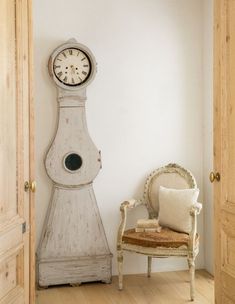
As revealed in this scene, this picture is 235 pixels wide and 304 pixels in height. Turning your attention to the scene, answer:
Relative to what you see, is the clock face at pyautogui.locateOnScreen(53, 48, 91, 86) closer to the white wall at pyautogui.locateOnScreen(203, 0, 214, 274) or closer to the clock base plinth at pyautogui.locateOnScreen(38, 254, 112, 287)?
the white wall at pyautogui.locateOnScreen(203, 0, 214, 274)

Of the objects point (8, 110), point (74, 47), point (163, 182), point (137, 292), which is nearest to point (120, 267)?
point (137, 292)

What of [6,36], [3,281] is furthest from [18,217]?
[6,36]

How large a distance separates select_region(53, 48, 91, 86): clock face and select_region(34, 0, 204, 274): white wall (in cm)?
13

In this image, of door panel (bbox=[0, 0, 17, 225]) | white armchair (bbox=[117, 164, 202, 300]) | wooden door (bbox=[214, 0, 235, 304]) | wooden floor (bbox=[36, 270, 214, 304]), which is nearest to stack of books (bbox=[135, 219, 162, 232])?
white armchair (bbox=[117, 164, 202, 300])

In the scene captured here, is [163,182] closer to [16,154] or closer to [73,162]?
[73,162]

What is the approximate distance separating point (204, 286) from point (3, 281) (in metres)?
2.23

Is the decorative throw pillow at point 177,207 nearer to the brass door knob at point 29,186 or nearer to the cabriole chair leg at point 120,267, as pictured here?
the cabriole chair leg at point 120,267

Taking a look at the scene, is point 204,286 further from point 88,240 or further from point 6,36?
point 6,36

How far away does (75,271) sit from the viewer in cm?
380

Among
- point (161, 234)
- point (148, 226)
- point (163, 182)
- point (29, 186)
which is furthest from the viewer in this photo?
point (163, 182)

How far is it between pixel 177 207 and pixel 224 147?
1287 millimetres

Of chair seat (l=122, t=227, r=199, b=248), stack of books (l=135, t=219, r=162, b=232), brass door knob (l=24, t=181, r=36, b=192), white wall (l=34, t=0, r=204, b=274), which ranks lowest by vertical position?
chair seat (l=122, t=227, r=199, b=248)

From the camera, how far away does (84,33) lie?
13.2 feet

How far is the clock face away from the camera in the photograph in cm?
386
